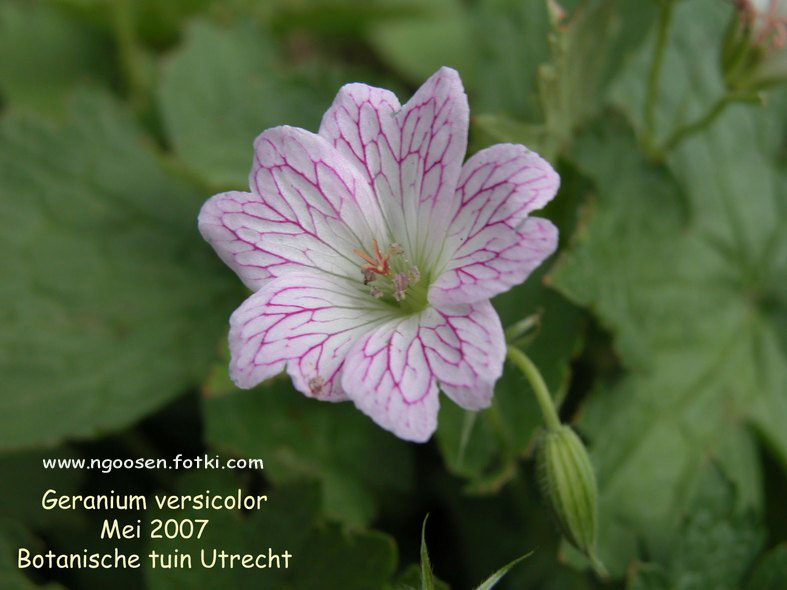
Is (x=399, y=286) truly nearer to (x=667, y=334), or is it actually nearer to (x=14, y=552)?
(x=667, y=334)

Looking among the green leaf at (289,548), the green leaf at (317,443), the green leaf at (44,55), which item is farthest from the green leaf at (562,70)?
the green leaf at (44,55)

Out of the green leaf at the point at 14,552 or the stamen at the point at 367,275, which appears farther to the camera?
the green leaf at the point at 14,552

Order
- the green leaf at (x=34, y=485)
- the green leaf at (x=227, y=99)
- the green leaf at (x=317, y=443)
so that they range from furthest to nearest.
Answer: the green leaf at (x=227, y=99) → the green leaf at (x=34, y=485) → the green leaf at (x=317, y=443)

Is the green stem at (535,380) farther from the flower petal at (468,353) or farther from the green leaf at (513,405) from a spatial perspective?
the green leaf at (513,405)

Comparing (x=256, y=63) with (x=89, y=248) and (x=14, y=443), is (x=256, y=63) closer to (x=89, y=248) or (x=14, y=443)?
(x=89, y=248)

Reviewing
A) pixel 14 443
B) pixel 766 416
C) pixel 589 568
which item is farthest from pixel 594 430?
pixel 14 443

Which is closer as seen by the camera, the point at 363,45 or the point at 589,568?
the point at 589,568

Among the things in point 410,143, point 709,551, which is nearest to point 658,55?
point 410,143
